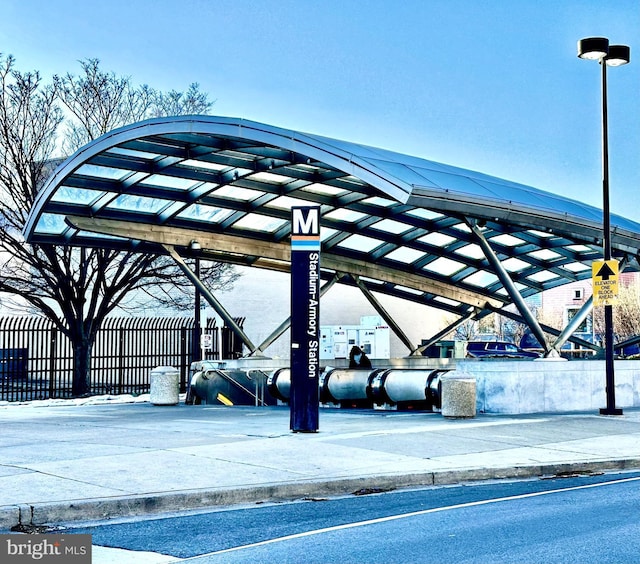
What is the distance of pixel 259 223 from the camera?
27.2m

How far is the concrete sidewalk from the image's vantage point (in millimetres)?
9664

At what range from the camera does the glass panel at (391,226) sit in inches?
1044

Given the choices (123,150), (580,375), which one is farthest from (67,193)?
(580,375)

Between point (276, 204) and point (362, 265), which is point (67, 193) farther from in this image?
point (362, 265)

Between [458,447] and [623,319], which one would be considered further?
[623,319]

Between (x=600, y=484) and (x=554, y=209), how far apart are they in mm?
11512

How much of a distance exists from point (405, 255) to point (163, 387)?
1005cm

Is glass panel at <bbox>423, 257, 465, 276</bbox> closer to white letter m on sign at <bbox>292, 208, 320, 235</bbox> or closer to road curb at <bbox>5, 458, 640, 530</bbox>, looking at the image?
white letter m on sign at <bbox>292, 208, 320, 235</bbox>

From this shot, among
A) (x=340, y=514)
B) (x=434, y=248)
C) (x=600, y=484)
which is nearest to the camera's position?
(x=340, y=514)

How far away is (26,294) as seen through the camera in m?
31.0

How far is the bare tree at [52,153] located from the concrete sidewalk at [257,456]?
11.6 m

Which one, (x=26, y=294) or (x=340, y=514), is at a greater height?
(x=26, y=294)

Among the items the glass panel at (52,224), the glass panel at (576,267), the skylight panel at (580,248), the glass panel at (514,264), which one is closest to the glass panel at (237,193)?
the glass panel at (52,224)

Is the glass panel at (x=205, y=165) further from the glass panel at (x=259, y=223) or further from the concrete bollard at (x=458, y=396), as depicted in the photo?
the concrete bollard at (x=458, y=396)
